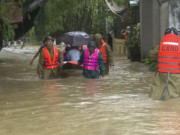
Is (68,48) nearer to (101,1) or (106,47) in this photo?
(106,47)

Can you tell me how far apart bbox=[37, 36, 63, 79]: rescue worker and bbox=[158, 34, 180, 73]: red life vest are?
4.42 metres

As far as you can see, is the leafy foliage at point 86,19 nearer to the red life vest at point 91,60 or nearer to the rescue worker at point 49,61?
the rescue worker at point 49,61

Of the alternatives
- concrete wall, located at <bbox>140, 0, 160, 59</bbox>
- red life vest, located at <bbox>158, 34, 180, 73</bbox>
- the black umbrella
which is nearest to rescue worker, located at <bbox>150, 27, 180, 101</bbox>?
red life vest, located at <bbox>158, 34, 180, 73</bbox>

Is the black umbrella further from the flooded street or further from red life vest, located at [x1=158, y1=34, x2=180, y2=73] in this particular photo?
red life vest, located at [x1=158, y1=34, x2=180, y2=73]

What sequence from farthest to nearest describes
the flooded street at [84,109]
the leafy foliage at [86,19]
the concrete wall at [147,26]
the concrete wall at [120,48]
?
the leafy foliage at [86,19] < the concrete wall at [120,48] < the concrete wall at [147,26] < the flooded street at [84,109]

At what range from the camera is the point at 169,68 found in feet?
29.9

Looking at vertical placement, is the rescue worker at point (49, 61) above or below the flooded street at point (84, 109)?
above

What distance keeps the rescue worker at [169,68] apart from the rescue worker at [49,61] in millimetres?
4400

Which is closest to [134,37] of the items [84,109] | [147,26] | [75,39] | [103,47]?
[147,26]

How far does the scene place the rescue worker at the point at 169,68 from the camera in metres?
9.07

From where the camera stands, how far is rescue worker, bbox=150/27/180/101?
907 centimetres

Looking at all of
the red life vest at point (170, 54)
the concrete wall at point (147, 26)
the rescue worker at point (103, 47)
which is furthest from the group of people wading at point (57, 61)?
the concrete wall at point (147, 26)

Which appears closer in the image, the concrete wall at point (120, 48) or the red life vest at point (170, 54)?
the red life vest at point (170, 54)

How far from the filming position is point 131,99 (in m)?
9.55
